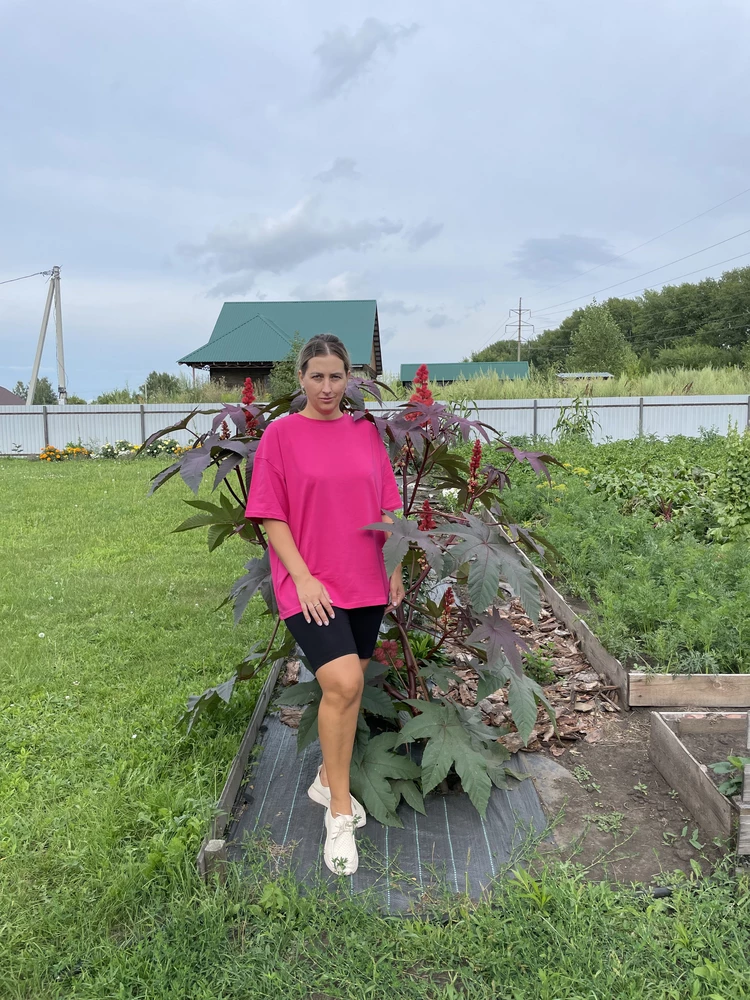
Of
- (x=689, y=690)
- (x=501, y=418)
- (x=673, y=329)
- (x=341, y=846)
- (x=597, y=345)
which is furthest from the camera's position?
(x=673, y=329)

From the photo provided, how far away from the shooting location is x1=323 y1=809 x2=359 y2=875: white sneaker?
2.11m

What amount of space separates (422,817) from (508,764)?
0.50 m

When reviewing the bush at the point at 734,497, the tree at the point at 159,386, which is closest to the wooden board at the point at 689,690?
the bush at the point at 734,497

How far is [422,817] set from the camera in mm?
2416

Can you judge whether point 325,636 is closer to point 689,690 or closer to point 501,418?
point 689,690

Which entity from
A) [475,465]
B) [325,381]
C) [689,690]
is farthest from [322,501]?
[689,690]

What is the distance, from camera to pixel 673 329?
61250mm

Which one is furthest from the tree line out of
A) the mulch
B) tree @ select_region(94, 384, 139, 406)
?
the mulch

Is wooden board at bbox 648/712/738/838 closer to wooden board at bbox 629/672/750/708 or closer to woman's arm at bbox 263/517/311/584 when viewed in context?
wooden board at bbox 629/672/750/708

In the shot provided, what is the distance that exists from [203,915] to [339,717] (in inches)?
25.3

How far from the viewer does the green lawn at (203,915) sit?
5.65ft

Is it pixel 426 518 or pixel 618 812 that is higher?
pixel 426 518

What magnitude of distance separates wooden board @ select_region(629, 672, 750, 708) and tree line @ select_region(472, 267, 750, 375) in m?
42.5

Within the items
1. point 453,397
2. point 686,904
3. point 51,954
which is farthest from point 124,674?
point 453,397
